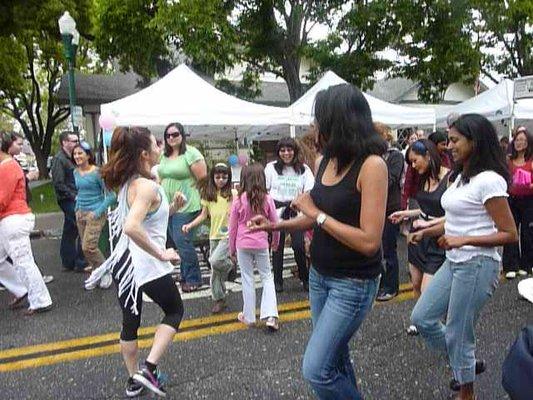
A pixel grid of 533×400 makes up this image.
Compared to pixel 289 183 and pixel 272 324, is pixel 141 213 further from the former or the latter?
pixel 289 183

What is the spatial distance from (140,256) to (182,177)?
8.64 feet

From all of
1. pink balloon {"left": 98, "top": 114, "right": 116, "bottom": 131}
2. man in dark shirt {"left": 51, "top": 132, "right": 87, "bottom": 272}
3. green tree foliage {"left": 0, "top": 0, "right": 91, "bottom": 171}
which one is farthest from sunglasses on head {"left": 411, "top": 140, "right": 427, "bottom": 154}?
green tree foliage {"left": 0, "top": 0, "right": 91, "bottom": 171}

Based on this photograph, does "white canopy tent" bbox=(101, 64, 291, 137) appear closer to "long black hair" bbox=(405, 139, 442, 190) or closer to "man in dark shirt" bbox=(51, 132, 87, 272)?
"man in dark shirt" bbox=(51, 132, 87, 272)

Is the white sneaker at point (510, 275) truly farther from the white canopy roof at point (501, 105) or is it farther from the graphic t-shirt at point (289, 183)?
the white canopy roof at point (501, 105)

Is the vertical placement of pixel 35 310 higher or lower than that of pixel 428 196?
lower

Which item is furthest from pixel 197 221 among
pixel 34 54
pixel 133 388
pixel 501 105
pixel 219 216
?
pixel 34 54

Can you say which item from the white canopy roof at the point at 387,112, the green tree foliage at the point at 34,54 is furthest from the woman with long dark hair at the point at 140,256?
the green tree foliage at the point at 34,54

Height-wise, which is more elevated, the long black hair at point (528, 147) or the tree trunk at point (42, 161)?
the long black hair at point (528, 147)

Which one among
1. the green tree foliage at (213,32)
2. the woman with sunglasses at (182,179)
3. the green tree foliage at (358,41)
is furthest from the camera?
the green tree foliage at (358,41)

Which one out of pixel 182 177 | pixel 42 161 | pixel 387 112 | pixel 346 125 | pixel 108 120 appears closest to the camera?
pixel 346 125

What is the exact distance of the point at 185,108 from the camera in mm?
8305

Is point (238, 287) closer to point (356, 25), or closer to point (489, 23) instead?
point (356, 25)

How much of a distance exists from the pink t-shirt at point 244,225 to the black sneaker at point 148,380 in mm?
1596

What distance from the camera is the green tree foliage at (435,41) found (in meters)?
14.3
